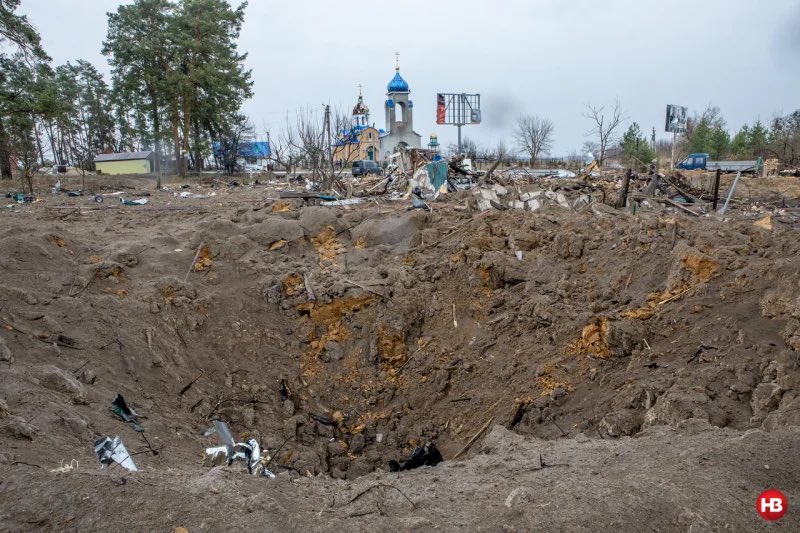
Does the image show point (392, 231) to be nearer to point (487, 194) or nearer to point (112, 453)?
point (487, 194)

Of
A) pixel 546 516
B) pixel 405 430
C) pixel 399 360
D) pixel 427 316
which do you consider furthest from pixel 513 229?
pixel 546 516

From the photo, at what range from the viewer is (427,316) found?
23.3 feet

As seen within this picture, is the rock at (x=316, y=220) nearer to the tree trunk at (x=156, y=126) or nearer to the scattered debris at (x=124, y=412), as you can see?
the scattered debris at (x=124, y=412)

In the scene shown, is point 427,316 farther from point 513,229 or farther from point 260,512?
point 260,512

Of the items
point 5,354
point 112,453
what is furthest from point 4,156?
point 112,453

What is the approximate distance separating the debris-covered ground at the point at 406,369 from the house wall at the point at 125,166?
74.1 feet

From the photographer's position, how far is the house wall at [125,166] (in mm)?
30375

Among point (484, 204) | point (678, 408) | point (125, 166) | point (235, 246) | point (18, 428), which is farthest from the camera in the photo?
point (125, 166)

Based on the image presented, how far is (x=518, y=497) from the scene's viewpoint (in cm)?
273

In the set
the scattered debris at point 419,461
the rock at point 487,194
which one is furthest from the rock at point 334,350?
the rock at point 487,194

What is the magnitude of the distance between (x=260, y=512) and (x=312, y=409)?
3.71 meters

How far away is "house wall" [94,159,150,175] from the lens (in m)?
30.4

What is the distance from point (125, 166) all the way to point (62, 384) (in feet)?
101

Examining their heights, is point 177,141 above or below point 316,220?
above
